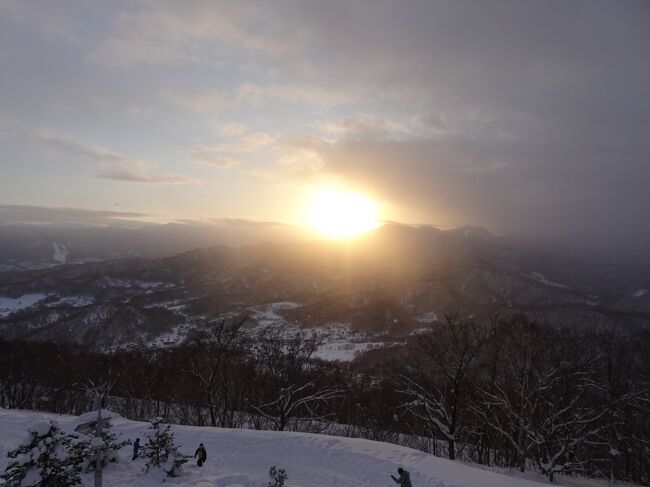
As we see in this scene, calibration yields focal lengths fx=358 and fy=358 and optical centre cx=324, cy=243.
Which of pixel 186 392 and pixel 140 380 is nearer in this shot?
pixel 186 392

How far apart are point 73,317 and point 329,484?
207 metres

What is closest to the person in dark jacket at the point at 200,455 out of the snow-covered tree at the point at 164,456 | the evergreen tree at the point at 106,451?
the snow-covered tree at the point at 164,456

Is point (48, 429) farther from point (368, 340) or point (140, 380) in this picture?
point (368, 340)

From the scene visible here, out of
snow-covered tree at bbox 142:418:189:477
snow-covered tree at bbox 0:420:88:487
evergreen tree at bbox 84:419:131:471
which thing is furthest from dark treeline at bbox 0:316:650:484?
snow-covered tree at bbox 0:420:88:487

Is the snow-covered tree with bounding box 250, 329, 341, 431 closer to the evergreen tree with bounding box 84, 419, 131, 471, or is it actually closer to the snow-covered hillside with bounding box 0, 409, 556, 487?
the snow-covered hillside with bounding box 0, 409, 556, 487

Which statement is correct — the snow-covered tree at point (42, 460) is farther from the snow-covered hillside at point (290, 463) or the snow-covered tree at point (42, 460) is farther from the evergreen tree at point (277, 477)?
the evergreen tree at point (277, 477)

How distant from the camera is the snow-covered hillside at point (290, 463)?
14766 mm

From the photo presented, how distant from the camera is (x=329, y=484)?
15.2 metres

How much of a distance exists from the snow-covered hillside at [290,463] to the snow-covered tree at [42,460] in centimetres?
264

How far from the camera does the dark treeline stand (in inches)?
888

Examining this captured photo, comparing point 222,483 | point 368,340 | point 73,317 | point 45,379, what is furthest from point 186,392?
point 73,317

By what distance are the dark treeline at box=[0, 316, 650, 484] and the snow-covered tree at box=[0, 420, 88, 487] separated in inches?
576

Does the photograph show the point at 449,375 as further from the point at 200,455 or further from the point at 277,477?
the point at 200,455

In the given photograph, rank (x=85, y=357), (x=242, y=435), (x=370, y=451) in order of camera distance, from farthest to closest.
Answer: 1. (x=85, y=357)
2. (x=242, y=435)
3. (x=370, y=451)
